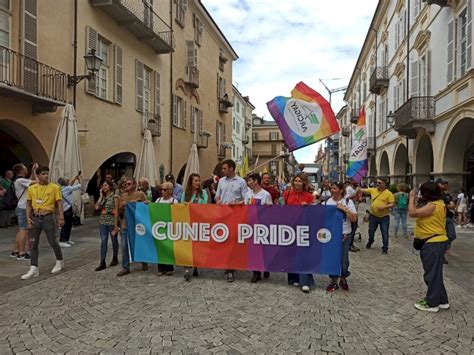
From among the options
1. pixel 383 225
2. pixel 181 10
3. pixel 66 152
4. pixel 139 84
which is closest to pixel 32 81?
pixel 66 152

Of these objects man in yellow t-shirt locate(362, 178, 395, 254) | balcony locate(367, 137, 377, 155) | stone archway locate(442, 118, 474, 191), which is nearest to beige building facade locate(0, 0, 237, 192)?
man in yellow t-shirt locate(362, 178, 395, 254)

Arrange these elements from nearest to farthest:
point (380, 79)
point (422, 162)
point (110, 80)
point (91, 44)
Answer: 1. point (91, 44)
2. point (110, 80)
3. point (422, 162)
4. point (380, 79)

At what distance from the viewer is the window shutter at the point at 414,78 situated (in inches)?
793

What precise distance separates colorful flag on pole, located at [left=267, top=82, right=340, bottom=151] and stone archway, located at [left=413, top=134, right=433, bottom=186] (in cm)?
1527

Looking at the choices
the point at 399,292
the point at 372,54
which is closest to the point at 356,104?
the point at 372,54

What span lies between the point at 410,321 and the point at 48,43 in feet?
40.9

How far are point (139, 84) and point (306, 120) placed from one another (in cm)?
1252

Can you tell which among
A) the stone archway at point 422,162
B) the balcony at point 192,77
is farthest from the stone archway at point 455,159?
the balcony at point 192,77

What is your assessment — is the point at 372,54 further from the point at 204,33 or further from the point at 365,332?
the point at 365,332

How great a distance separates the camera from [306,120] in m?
7.77

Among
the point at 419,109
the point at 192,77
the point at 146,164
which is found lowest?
the point at 146,164

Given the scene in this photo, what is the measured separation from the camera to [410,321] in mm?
4840

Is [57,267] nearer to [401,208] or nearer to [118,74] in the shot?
[401,208]

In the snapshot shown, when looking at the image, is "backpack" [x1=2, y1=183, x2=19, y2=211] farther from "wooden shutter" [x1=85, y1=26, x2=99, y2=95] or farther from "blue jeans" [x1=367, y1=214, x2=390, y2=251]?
"blue jeans" [x1=367, y1=214, x2=390, y2=251]
